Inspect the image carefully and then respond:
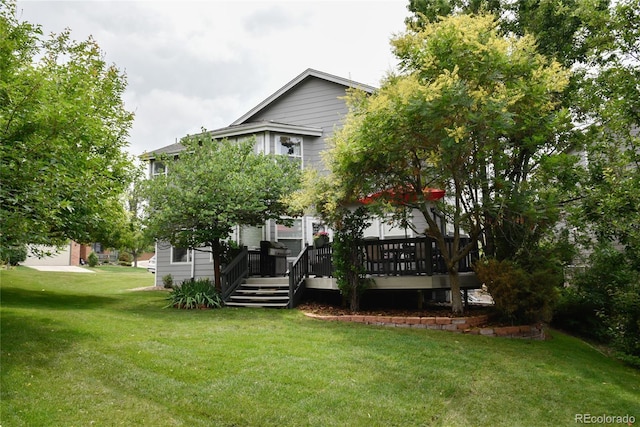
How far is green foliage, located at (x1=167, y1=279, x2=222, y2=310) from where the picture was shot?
1175 centimetres

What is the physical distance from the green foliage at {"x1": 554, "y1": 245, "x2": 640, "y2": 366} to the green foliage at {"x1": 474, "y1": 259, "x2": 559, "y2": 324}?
1247 millimetres

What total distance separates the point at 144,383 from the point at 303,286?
7315 mm

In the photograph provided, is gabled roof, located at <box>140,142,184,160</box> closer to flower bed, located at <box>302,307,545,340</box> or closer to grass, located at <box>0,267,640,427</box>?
grass, located at <box>0,267,640,427</box>

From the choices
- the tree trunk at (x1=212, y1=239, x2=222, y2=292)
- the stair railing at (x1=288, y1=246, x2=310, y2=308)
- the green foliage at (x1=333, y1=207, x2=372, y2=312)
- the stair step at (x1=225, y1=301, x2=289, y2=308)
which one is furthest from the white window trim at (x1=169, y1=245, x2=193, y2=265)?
the green foliage at (x1=333, y1=207, x2=372, y2=312)

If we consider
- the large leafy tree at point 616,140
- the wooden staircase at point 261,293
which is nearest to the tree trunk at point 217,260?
the wooden staircase at point 261,293

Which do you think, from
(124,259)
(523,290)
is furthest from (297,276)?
(124,259)

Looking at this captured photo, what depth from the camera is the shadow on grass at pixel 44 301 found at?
1085cm

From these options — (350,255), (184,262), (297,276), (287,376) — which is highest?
(350,255)

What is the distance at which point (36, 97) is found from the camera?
625cm

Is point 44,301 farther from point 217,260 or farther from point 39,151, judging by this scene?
point 39,151

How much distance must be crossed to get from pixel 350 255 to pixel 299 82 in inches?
377

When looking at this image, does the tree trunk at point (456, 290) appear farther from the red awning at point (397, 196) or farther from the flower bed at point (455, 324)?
the red awning at point (397, 196)

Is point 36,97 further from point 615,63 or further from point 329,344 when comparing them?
point 615,63

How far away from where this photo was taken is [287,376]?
17.4ft
